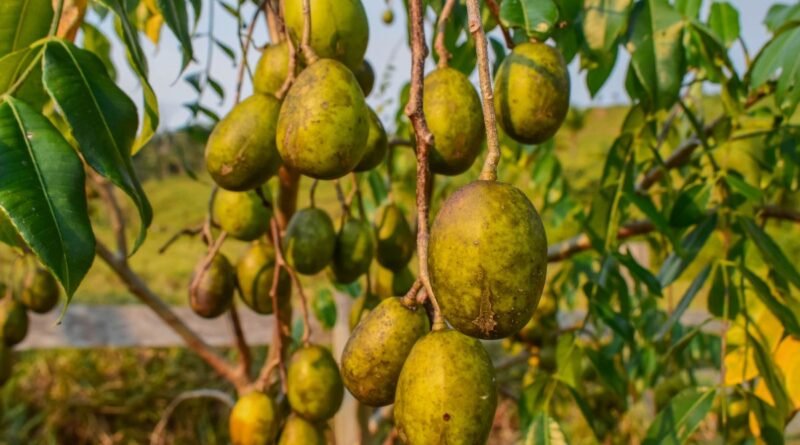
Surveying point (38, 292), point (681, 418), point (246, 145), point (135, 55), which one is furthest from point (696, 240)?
point (38, 292)

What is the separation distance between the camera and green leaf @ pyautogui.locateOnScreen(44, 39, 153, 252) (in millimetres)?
661

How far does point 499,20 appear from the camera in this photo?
822 mm

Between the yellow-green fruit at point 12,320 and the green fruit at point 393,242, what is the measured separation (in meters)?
0.99

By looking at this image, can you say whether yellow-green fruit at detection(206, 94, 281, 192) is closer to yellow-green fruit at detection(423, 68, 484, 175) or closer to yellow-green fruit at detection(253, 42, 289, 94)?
yellow-green fruit at detection(253, 42, 289, 94)

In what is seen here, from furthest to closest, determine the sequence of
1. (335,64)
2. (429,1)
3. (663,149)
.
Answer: (663,149) < (429,1) < (335,64)

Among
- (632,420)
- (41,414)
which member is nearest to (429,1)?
(632,420)

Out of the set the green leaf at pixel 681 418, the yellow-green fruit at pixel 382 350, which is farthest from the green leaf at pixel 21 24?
the green leaf at pixel 681 418

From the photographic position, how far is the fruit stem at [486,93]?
52 cm

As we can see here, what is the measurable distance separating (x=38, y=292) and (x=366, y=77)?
1.17 m

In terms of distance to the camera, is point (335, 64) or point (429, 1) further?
point (429, 1)

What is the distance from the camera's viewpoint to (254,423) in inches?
42.4

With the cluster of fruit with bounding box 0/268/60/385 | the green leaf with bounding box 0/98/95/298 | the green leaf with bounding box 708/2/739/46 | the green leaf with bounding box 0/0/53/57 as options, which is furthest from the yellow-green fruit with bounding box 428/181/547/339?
the cluster of fruit with bounding box 0/268/60/385

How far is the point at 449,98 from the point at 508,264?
311mm

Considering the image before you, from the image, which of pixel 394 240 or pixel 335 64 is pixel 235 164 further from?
pixel 394 240
